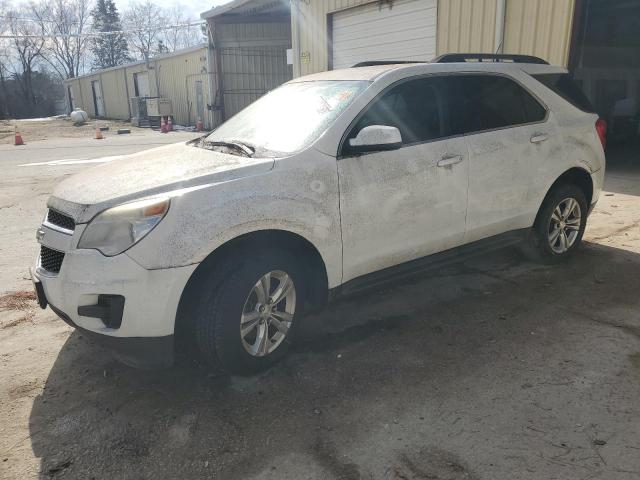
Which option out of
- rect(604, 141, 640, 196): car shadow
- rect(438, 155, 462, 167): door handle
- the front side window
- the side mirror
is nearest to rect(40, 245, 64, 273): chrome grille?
the side mirror

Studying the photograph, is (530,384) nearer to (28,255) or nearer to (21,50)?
(28,255)

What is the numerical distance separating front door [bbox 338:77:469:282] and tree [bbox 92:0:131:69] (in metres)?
71.2

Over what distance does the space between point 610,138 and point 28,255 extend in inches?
595

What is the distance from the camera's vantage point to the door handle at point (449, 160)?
12.1 ft

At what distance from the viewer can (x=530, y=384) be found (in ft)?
9.79

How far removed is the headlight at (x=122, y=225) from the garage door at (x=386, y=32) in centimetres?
875

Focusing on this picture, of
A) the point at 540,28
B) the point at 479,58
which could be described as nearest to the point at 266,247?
the point at 479,58

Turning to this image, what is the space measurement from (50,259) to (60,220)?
23cm

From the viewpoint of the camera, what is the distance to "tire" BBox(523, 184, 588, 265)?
15.0ft

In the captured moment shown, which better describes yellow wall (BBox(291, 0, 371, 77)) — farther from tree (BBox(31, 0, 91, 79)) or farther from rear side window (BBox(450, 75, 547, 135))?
tree (BBox(31, 0, 91, 79))

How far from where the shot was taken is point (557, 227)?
15.6ft

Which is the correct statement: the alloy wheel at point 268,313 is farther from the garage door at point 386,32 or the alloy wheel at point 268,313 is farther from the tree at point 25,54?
the tree at point 25,54

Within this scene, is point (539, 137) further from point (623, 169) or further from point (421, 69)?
point (623, 169)

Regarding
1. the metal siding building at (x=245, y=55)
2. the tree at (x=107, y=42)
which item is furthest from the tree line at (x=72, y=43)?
the metal siding building at (x=245, y=55)
